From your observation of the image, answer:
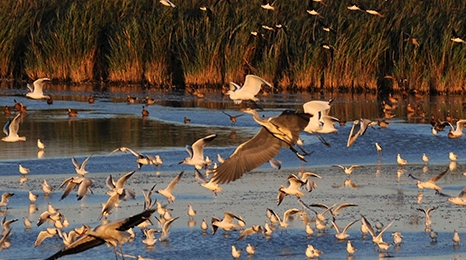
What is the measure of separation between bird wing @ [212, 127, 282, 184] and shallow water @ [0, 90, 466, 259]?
1095 millimetres

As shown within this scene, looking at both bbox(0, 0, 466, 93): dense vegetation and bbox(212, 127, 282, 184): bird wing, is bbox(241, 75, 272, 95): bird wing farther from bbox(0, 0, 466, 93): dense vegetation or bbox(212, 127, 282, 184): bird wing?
bbox(0, 0, 466, 93): dense vegetation

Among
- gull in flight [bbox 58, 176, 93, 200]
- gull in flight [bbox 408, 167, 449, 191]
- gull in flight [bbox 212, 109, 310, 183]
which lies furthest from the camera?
gull in flight [bbox 408, 167, 449, 191]

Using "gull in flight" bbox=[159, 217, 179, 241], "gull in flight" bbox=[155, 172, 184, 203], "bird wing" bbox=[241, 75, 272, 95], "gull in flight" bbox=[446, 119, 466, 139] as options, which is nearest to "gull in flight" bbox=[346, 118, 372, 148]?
"gull in flight" bbox=[446, 119, 466, 139]

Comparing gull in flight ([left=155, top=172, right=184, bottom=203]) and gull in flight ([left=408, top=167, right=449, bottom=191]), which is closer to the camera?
gull in flight ([left=155, top=172, right=184, bottom=203])

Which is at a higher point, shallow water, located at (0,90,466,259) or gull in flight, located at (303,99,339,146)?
gull in flight, located at (303,99,339,146)

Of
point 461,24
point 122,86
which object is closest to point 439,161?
point 461,24

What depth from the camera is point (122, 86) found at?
30.8 m

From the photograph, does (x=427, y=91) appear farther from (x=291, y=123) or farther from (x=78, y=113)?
(x=291, y=123)

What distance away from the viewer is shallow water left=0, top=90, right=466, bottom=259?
12172 millimetres

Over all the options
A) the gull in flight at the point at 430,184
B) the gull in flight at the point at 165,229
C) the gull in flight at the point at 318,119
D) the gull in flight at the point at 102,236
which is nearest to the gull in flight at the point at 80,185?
the gull in flight at the point at 165,229

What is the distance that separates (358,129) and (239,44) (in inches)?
475

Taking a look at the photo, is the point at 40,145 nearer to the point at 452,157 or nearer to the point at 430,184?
the point at 430,184

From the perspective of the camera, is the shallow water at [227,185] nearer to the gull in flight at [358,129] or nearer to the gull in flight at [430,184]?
the gull in flight at [430,184]

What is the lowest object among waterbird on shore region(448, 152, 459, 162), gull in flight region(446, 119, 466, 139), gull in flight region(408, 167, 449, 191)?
waterbird on shore region(448, 152, 459, 162)
